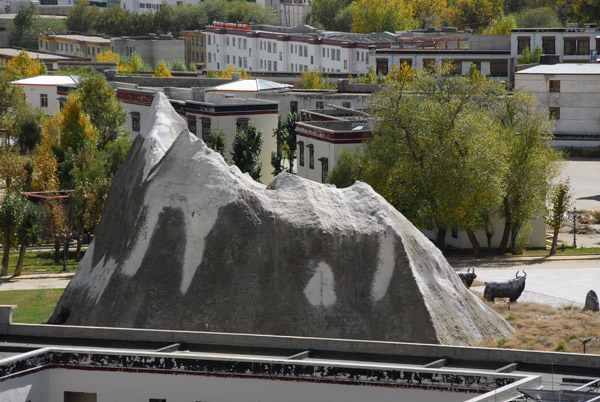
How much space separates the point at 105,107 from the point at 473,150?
34580 mm

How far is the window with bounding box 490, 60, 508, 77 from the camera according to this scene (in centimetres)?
11150

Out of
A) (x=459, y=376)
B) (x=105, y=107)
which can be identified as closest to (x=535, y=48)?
(x=105, y=107)

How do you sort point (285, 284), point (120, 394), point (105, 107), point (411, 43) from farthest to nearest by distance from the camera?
point (411, 43) → point (105, 107) → point (285, 284) → point (120, 394)

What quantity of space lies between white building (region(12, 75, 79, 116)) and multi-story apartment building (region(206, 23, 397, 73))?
36.4 metres

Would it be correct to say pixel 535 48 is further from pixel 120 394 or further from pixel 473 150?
pixel 120 394

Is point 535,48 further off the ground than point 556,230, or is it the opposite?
point 535,48

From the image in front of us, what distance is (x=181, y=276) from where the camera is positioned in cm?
3700

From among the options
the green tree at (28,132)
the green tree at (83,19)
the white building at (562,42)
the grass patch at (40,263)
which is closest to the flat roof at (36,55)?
the green tree at (28,132)

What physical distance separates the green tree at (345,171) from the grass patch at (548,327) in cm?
1855

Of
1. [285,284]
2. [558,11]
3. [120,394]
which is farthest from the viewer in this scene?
[558,11]

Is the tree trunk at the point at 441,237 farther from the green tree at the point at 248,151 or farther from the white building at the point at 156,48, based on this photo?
the white building at the point at 156,48

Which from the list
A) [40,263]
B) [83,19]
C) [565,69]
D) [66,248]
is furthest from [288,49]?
[66,248]

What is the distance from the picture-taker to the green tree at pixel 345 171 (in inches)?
2381

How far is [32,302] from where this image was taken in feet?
155
